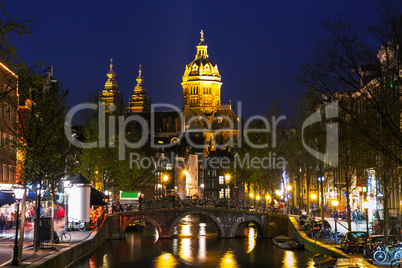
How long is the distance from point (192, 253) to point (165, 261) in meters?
6.26

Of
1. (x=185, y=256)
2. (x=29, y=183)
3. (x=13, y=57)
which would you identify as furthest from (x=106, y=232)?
(x=13, y=57)

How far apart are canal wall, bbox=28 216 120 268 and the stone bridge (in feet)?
9.65

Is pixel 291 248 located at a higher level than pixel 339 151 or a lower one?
lower

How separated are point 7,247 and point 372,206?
1647 inches

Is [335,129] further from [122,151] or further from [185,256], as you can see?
[122,151]

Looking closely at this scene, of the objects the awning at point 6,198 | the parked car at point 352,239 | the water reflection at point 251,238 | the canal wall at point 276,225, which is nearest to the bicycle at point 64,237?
the awning at point 6,198

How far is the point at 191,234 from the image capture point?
261ft

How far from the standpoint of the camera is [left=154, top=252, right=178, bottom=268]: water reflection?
164 ft

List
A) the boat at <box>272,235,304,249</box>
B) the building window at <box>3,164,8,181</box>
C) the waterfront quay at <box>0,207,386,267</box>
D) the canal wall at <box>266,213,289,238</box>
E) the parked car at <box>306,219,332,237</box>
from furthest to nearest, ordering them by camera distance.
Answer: the canal wall at <box>266,213,289,238</box> < the building window at <box>3,164,8,181</box> < the boat at <box>272,235,304,249</box> < the parked car at <box>306,219,332,237</box> < the waterfront quay at <box>0,207,386,267</box>

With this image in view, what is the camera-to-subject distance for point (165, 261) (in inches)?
2056

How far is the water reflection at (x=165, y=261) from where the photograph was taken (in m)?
49.8

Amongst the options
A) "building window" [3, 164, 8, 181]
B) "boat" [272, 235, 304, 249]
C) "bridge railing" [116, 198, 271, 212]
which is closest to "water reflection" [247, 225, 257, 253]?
"boat" [272, 235, 304, 249]

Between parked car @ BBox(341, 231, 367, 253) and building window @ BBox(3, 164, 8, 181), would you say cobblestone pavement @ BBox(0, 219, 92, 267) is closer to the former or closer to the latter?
building window @ BBox(3, 164, 8, 181)

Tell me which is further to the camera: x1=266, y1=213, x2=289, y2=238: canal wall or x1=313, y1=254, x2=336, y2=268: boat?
x1=266, y1=213, x2=289, y2=238: canal wall
